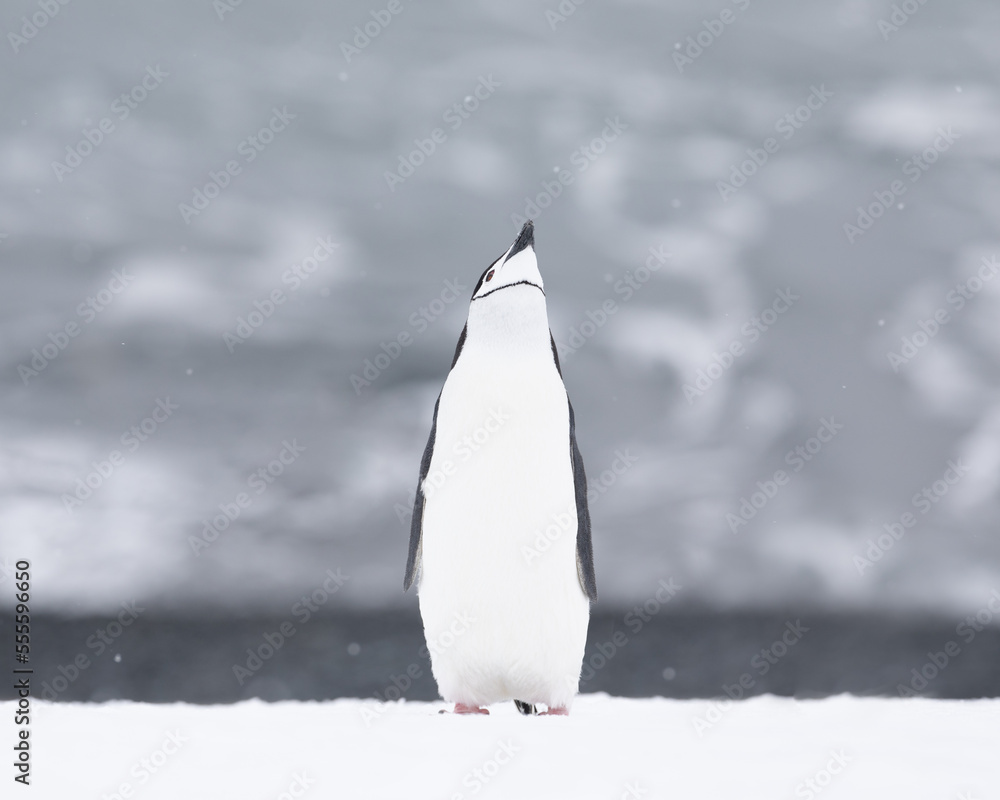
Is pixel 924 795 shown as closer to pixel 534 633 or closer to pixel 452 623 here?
pixel 534 633

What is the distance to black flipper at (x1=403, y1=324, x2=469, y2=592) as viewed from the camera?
3529 mm

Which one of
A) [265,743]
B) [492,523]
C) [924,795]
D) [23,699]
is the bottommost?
[924,795]

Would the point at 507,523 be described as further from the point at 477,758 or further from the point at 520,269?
the point at 477,758

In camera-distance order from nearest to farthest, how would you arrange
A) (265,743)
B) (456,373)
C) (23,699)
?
1. (265,743)
2. (23,699)
3. (456,373)

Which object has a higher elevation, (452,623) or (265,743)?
(452,623)

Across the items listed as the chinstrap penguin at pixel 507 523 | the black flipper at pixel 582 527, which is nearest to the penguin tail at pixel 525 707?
the chinstrap penguin at pixel 507 523

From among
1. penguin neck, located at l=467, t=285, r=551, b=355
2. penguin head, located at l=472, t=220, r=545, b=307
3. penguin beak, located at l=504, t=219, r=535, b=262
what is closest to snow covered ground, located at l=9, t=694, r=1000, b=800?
penguin neck, located at l=467, t=285, r=551, b=355

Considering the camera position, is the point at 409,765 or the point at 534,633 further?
the point at 534,633

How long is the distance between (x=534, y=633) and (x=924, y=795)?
4.86 ft

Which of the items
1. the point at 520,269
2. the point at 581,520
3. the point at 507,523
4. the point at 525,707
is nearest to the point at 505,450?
the point at 507,523

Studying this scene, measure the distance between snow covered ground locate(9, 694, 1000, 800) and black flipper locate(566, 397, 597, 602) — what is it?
2.07ft

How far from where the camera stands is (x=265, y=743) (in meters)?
2.22

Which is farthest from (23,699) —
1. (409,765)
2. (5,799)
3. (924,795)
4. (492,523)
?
(924,795)

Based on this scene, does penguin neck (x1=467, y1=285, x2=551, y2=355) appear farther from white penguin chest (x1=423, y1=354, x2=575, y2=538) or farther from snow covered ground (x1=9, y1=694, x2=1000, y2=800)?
snow covered ground (x1=9, y1=694, x2=1000, y2=800)
